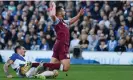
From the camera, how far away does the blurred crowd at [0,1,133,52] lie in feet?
71.8

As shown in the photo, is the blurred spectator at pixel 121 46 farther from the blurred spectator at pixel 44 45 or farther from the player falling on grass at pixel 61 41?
the player falling on grass at pixel 61 41

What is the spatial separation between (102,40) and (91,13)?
2335 millimetres

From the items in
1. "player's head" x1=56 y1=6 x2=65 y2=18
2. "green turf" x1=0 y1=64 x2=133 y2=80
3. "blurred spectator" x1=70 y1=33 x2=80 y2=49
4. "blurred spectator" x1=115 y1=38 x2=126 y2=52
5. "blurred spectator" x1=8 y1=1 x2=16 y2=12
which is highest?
"blurred spectator" x1=8 y1=1 x2=16 y2=12

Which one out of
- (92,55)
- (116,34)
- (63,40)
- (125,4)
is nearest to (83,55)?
(92,55)

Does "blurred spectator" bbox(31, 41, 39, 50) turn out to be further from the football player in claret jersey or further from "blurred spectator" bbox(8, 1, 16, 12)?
the football player in claret jersey

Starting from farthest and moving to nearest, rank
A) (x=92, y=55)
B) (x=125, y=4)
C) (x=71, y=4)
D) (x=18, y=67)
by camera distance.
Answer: (x=71, y=4)
(x=125, y=4)
(x=92, y=55)
(x=18, y=67)

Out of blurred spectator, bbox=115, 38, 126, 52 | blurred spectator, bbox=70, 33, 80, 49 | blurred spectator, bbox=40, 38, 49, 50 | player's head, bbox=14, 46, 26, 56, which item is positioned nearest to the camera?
player's head, bbox=14, 46, 26, 56

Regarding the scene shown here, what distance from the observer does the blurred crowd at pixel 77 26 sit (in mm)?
21875

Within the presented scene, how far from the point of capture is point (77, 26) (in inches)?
916

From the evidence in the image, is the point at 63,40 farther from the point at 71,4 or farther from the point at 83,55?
the point at 71,4

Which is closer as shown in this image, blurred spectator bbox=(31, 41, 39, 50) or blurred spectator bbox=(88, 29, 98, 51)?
blurred spectator bbox=(88, 29, 98, 51)

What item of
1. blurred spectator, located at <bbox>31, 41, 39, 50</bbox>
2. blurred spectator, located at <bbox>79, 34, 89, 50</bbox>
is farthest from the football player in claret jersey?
blurred spectator, located at <bbox>31, 41, 39, 50</bbox>

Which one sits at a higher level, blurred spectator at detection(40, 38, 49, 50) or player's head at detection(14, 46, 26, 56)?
blurred spectator at detection(40, 38, 49, 50)

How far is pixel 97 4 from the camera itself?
77.0 ft
